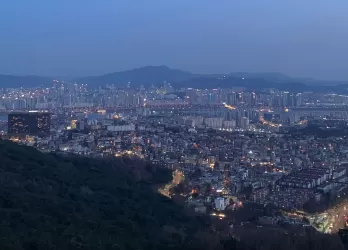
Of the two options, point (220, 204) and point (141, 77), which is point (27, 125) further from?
point (141, 77)

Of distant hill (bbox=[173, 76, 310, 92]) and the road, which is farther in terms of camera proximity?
distant hill (bbox=[173, 76, 310, 92])

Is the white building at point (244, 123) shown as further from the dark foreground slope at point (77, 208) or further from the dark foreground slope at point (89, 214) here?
the dark foreground slope at point (89, 214)

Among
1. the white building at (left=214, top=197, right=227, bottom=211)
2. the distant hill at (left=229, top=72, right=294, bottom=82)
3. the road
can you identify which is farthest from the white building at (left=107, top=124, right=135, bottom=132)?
the distant hill at (left=229, top=72, right=294, bottom=82)

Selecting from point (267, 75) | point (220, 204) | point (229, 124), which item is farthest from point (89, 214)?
point (267, 75)

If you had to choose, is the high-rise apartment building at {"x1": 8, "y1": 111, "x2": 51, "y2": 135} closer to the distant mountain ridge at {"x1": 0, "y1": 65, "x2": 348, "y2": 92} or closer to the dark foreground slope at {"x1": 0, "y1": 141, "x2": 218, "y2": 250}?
the dark foreground slope at {"x1": 0, "y1": 141, "x2": 218, "y2": 250}

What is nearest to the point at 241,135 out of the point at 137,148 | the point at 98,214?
the point at 137,148

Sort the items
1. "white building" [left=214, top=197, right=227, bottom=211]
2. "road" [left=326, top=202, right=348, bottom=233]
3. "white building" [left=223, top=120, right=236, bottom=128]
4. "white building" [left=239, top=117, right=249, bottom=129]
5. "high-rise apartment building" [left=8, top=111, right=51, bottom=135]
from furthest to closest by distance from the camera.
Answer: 1. "white building" [left=223, top=120, right=236, bottom=128]
2. "white building" [left=239, top=117, right=249, bottom=129]
3. "high-rise apartment building" [left=8, top=111, right=51, bottom=135]
4. "white building" [left=214, top=197, right=227, bottom=211]
5. "road" [left=326, top=202, right=348, bottom=233]
